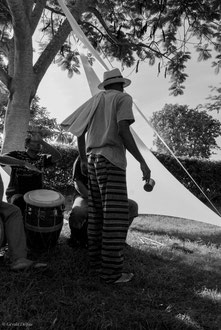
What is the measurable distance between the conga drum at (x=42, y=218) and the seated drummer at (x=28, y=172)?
30cm

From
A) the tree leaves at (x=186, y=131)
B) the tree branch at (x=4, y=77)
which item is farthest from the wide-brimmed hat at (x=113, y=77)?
the tree leaves at (x=186, y=131)

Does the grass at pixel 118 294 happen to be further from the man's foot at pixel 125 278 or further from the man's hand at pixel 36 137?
the man's hand at pixel 36 137

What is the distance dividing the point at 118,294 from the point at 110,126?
1.30 meters

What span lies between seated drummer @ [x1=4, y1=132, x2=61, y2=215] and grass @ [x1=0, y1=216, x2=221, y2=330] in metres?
0.67

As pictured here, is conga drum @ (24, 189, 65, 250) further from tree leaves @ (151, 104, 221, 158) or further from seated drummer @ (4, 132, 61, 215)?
tree leaves @ (151, 104, 221, 158)

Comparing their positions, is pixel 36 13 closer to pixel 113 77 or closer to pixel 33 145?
pixel 33 145

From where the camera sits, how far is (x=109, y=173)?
269cm

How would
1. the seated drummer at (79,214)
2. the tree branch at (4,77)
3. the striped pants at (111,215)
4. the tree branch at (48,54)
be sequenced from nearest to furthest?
the striped pants at (111,215)
the seated drummer at (79,214)
the tree branch at (4,77)
the tree branch at (48,54)

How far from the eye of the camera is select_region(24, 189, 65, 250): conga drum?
3.07 metres

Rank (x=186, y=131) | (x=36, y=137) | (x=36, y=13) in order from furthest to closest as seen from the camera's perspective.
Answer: (x=186, y=131), (x=36, y=13), (x=36, y=137)

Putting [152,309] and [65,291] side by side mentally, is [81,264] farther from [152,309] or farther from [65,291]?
[152,309]

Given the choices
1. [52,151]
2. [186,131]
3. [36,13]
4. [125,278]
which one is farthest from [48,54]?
[186,131]

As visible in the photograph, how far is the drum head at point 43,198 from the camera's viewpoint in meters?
3.07

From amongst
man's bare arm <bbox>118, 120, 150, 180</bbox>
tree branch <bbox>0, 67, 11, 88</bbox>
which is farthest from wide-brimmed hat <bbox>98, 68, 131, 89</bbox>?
tree branch <bbox>0, 67, 11, 88</bbox>
